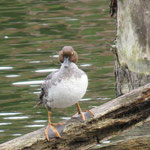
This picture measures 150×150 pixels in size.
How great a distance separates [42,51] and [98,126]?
7.47 meters

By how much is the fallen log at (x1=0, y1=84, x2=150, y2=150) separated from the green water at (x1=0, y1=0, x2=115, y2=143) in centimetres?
254

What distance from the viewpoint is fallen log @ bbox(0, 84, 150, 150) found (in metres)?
5.84

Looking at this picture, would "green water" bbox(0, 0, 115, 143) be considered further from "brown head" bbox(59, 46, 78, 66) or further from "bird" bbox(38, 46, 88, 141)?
"brown head" bbox(59, 46, 78, 66)

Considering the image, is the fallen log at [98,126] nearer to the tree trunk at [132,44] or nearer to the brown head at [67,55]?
the brown head at [67,55]

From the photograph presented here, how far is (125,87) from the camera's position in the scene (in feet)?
24.8

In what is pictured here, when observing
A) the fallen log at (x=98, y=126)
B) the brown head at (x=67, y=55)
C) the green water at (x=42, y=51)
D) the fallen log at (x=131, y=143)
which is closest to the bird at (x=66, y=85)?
the brown head at (x=67, y=55)

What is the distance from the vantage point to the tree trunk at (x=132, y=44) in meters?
7.05

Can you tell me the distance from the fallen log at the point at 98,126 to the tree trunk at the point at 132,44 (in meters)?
1.12

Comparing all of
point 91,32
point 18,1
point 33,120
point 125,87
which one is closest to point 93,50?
point 91,32

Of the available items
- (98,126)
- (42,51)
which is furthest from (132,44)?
(42,51)

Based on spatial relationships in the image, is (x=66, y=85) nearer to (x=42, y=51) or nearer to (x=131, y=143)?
(x=131, y=143)

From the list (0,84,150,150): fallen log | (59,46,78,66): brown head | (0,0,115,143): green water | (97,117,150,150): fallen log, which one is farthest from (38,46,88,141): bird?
(0,0,115,143): green water

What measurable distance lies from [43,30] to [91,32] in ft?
4.55

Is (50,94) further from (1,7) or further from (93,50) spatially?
(1,7)
